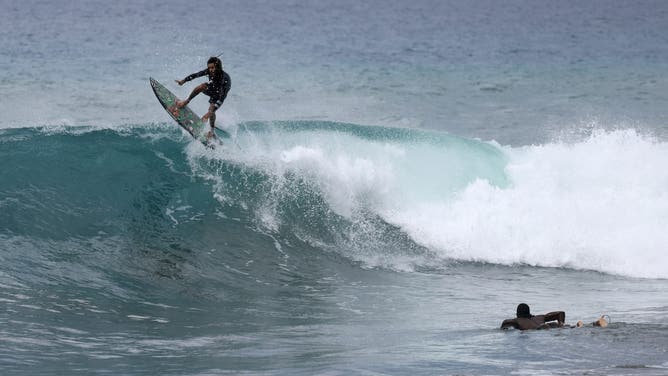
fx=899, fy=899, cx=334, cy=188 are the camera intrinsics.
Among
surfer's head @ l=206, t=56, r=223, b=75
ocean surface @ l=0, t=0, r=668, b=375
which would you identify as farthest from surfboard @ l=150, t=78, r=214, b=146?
surfer's head @ l=206, t=56, r=223, b=75

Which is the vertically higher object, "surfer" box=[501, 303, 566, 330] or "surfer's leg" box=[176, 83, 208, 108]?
"surfer's leg" box=[176, 83, 208, 108]

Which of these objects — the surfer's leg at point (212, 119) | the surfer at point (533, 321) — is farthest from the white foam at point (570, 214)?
the surfer at point (533, 321)

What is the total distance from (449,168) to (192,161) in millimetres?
5579

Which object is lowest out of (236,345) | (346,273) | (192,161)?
(236,345)

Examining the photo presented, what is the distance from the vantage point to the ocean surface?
966 centimetres

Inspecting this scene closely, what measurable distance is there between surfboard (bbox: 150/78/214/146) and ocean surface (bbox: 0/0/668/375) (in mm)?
771

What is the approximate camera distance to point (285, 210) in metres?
16.0

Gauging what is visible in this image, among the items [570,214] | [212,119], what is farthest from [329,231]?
[570,214]

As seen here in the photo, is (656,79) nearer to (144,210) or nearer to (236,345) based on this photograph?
(144,210)

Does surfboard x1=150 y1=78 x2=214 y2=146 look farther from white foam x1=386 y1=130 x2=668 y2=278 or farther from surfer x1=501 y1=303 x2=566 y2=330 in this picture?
surfer x1=501 y1=303 x2=566 y2=330

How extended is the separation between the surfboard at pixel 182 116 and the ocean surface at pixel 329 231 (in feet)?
2.53

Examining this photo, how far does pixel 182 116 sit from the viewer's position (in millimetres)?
15875

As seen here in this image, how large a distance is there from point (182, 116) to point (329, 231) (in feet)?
10.8

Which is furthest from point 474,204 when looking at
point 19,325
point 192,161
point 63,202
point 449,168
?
point 19,325
